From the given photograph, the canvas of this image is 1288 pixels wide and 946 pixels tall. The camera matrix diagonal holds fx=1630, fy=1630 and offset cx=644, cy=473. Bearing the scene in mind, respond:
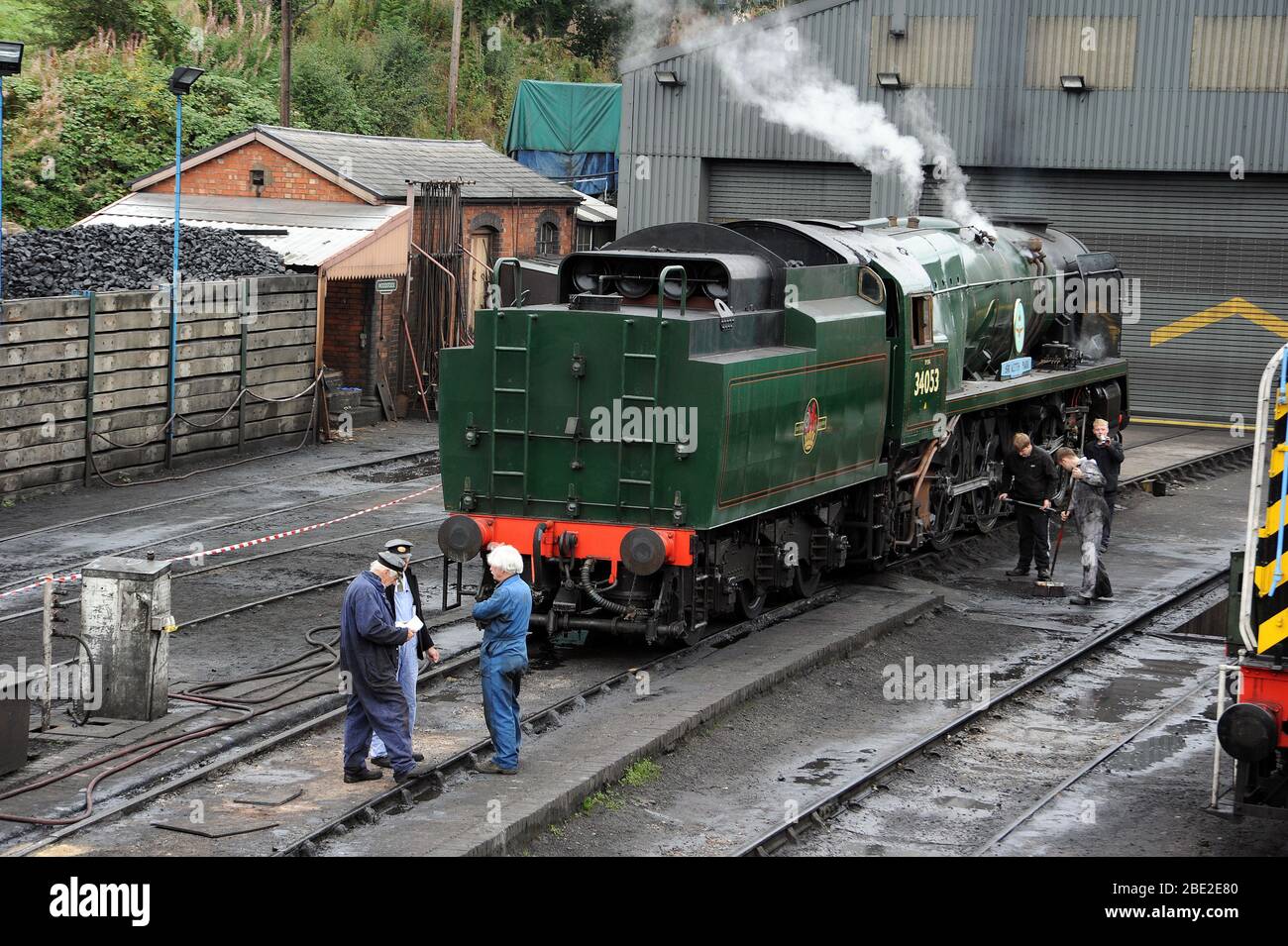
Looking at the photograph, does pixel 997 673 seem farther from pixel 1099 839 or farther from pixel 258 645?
pixel 258 645

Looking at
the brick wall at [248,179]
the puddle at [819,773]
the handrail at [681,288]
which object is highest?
the brick wall at [248,179]

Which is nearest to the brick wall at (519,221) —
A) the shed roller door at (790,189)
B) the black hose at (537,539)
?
the shed roller door at (790,189)

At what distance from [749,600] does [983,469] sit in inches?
231

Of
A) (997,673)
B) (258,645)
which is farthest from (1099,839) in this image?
(258,645)

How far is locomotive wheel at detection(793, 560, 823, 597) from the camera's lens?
15.3m

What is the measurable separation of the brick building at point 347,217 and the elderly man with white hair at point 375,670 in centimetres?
1483

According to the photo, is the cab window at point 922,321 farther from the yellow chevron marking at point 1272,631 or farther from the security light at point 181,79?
the security light at point 181,79

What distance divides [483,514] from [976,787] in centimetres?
451

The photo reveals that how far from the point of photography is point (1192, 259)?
29.4 metres

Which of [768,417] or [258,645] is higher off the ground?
[768,417]

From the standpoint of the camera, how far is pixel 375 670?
32.1 ft

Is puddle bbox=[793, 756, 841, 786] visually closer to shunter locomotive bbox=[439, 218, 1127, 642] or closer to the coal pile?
shunter locomotive bbox=[439, 218, 1127, 642]

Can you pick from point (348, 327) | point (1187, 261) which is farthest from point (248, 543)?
point (1187, 261)

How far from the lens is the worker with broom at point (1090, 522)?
16.3 metres
